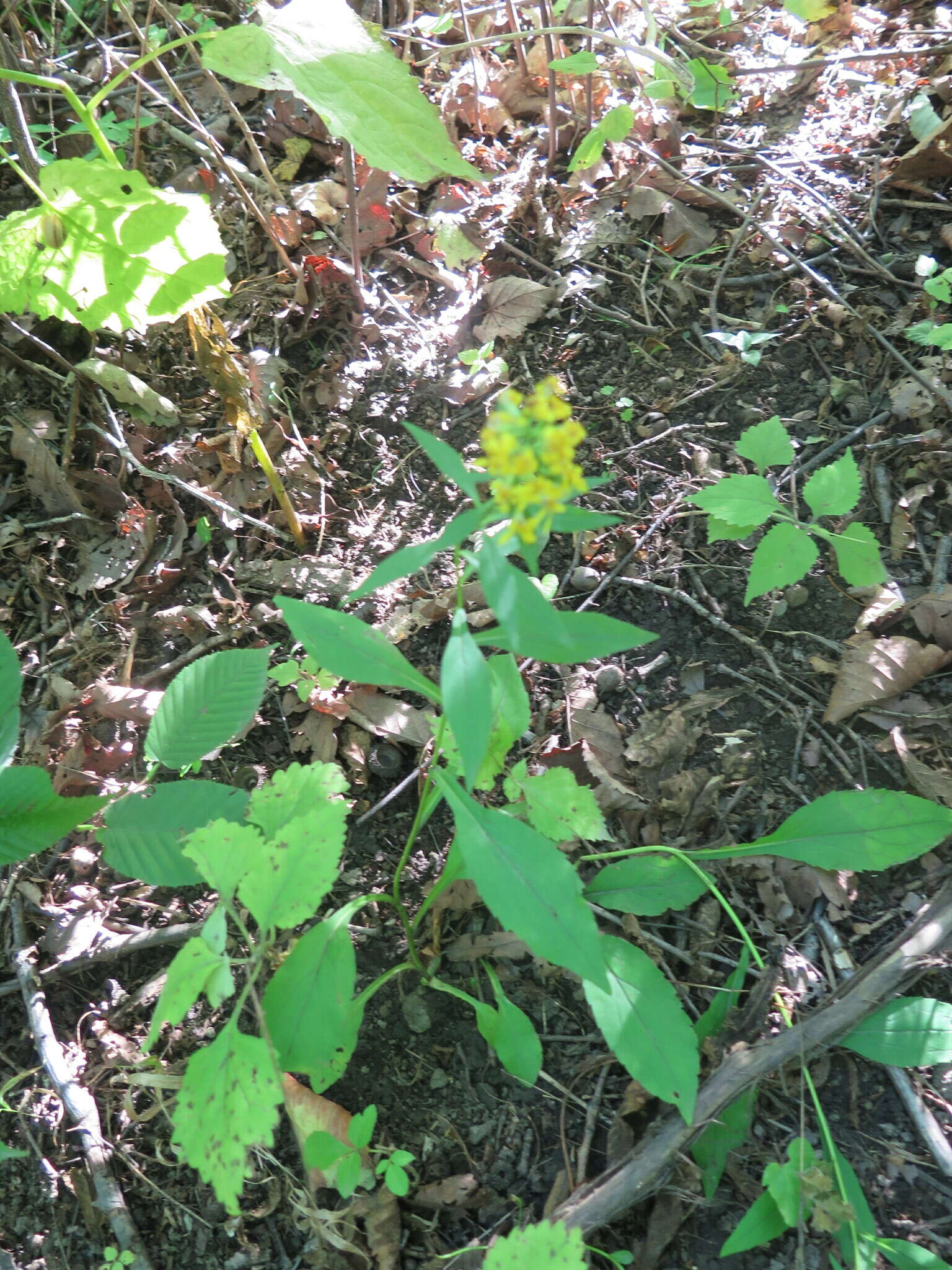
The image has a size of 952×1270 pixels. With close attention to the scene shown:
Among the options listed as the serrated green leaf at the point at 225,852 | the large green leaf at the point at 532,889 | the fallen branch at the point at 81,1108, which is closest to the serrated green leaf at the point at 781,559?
the large green leaf at the point at 532,889

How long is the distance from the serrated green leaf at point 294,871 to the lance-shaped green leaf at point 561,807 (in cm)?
30

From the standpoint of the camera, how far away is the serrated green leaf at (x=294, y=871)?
1.11m

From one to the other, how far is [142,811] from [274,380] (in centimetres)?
125

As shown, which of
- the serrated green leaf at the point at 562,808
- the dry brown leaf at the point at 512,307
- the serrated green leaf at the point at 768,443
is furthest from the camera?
the dry brown leaf at the point at 512,307

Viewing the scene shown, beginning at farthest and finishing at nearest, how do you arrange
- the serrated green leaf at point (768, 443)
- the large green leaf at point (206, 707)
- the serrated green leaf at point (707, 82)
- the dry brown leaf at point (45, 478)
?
the serrated green leaf at point (707, 82) < the dry brown leaf at point (45, 478) < the serrated green leaf at point (768, 443) < the large green leaf at point (206, 707)

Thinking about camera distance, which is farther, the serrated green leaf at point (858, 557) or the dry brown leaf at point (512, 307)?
the dry brown leaf at point (512, 307)

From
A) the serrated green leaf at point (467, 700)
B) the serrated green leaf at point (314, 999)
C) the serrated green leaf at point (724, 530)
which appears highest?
the serrated green leaf at point (467, 700)

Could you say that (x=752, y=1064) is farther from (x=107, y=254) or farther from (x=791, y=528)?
(x=107, y=254)

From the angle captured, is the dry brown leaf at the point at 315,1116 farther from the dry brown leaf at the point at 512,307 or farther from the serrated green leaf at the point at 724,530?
the dry brown leaf at the point at 512,307

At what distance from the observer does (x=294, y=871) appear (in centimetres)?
114

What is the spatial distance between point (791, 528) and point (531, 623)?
1035mm

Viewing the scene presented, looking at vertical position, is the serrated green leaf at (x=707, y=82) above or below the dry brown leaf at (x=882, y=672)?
above

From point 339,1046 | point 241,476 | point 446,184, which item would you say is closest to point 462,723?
point 339,1046

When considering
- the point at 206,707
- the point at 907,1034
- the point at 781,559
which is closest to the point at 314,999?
the point at 206,707
